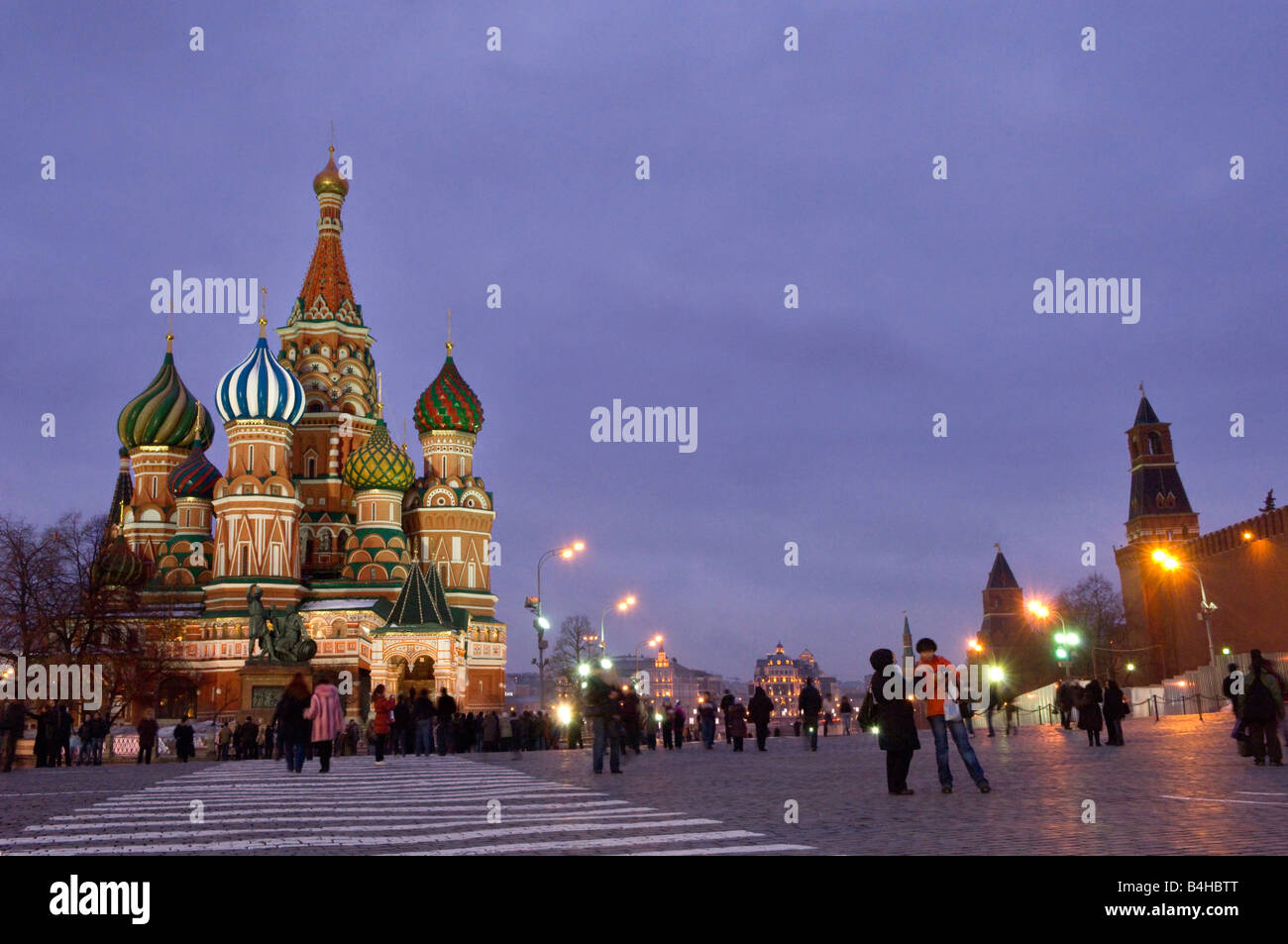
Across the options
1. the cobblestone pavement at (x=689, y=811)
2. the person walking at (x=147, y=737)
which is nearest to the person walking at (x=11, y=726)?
the person walking at (x=147, y=737)

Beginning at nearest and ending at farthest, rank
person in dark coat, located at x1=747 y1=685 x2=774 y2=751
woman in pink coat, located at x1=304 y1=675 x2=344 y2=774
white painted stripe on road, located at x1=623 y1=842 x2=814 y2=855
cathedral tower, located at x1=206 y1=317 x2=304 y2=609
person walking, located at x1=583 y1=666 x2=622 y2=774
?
white painted stripe on road, located at x1=623 y1=842 x2=814 y2=855 → person walking, located at x1=583 y1=666 x2=622 y2=774 → woman in pink coat, located at x1=304 y1=675 x2=344 y2=774 → person in dark coat, located at x1=747 y1=685 x2=774 y2=751 → cathedral tower, located at x1=206 y1=317 x2=304 y2=609

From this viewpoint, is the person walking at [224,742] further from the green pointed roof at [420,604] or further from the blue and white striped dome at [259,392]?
the blue and white striped dome at [259,392]

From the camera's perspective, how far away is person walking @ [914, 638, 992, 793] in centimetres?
1310

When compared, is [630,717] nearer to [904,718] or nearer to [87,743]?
[904,718]

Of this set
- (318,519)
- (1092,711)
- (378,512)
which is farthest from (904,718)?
(318,519)

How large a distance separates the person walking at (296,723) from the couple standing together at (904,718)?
1172cm

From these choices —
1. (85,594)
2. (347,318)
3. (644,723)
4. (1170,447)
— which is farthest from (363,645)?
(1170,447)

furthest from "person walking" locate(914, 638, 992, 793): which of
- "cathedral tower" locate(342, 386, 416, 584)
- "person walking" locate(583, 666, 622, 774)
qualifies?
"cathedral tower" locate(342, 386, 416, 584)

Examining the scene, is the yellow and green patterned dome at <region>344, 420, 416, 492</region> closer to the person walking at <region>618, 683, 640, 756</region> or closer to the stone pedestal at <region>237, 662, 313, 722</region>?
the stone pedestal at <region>237, 662, 313, 722</region>

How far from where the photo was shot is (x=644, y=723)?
3894 centimetres

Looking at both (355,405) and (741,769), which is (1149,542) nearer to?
(355,405)

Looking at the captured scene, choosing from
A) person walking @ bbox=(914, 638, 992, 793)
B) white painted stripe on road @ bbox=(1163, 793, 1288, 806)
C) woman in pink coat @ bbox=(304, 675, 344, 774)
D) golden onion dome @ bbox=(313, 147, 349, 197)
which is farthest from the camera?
golden onion dome @ bbox=(313, 147, 349, 197)

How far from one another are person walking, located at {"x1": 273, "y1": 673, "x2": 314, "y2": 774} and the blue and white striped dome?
52.8 meters
